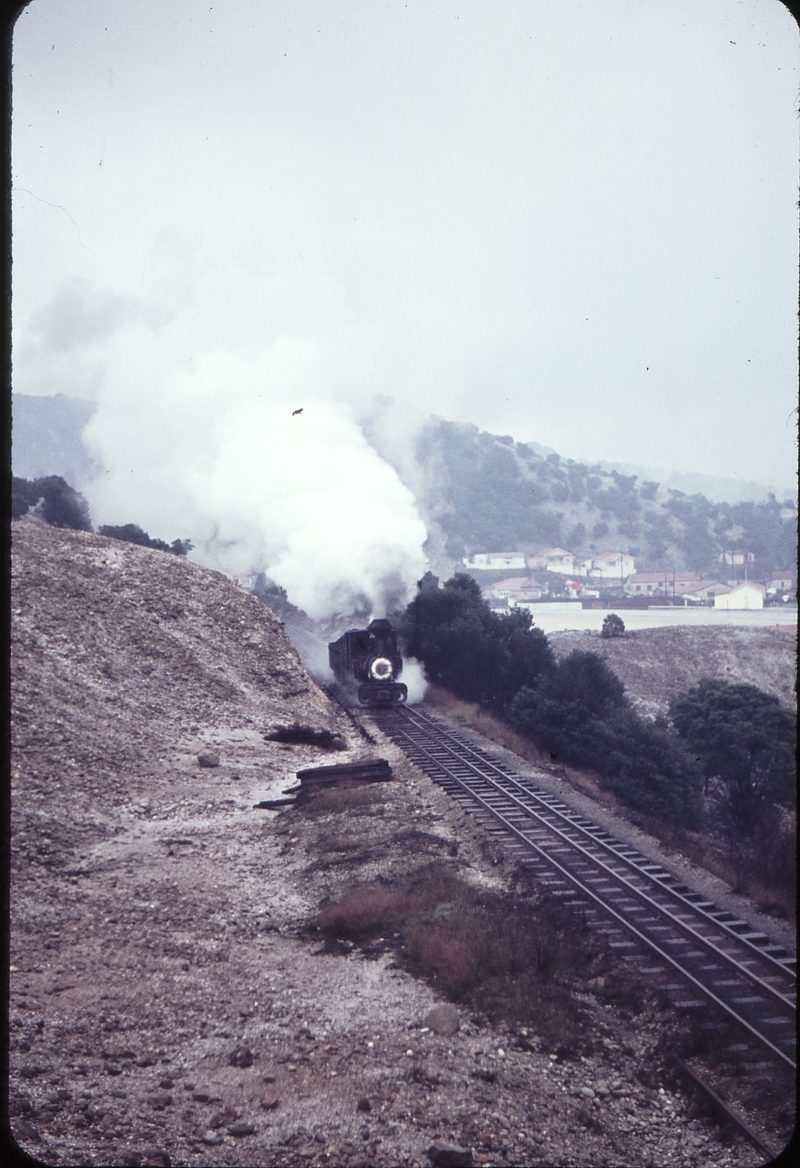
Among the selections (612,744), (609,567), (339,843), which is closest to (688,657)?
(612,744)

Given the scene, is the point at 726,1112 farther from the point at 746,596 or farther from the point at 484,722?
the point at 746,596

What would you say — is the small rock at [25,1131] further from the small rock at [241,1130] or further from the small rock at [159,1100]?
the small rock at [241,1130]

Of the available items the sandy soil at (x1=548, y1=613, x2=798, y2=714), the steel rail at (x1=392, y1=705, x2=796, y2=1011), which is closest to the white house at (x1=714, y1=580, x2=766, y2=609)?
the sandy soil at (x1=548, y1=613, x2=798, y2=714)

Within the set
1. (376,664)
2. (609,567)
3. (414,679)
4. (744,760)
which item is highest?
(609,567)

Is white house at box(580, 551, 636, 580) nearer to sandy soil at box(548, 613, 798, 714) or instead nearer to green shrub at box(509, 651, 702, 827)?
sandy soil at box(548, 613, 798, 714)

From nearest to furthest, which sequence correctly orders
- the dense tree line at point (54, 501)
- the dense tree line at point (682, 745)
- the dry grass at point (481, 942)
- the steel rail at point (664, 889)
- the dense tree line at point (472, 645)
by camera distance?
the dry grass at point (481, 942) < the steel rail at point (664, 889) < the dense tree line at point (682, 745) < the dense tree line at point (472, 645) < the dense tree line at point (54, 501)

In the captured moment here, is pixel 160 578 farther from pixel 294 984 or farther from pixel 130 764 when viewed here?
pixel 294 984

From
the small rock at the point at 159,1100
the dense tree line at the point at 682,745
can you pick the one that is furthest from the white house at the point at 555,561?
the small rock at the point at 159,1100
